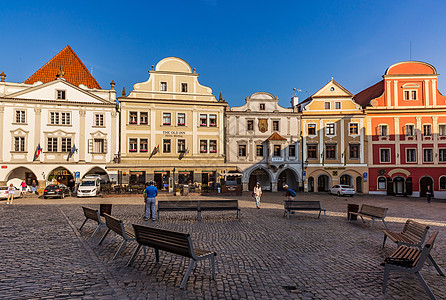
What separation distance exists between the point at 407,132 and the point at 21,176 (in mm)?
41901

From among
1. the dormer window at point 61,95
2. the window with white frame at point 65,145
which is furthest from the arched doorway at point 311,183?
the dormer window at point 61,95

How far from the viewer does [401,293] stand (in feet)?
16.8

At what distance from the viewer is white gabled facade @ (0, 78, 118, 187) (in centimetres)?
2895

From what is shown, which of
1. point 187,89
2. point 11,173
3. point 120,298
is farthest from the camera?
point 187,89

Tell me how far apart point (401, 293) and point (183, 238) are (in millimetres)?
3876

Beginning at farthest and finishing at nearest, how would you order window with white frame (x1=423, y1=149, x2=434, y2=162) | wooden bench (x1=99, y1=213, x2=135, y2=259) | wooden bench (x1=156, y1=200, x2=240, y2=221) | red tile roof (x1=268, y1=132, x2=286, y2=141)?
window with white frame (x1=423, y1=149, x2=434, y2=162)
red tile roof (x1=268, y1=132, x2=286, y2=141)
wooden bench (x1=156, y1=200, x2=240, y2=221)
wooden bench (x1=99, y1=213, x2=135, y2=259)

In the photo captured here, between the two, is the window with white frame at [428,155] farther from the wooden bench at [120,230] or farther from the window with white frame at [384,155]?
the wooden bench at [120,230]

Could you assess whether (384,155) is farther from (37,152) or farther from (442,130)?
(37,152)

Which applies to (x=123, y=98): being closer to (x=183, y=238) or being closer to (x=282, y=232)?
(x=282, y=232)

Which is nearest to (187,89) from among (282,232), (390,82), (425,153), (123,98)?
(123,98)

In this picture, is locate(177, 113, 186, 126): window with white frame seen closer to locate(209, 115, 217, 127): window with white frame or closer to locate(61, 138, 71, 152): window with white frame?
locate(209, 115, 217, 127): window with white frame

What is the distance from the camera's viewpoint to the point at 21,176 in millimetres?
30391

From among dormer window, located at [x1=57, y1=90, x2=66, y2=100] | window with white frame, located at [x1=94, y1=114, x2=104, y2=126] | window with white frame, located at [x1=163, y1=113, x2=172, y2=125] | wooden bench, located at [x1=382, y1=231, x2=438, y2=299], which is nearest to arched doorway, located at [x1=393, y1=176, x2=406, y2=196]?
window with white frame, located at [x1=163, y1=113, x2=172, y2=125]

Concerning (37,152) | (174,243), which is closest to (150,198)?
(174,243)
